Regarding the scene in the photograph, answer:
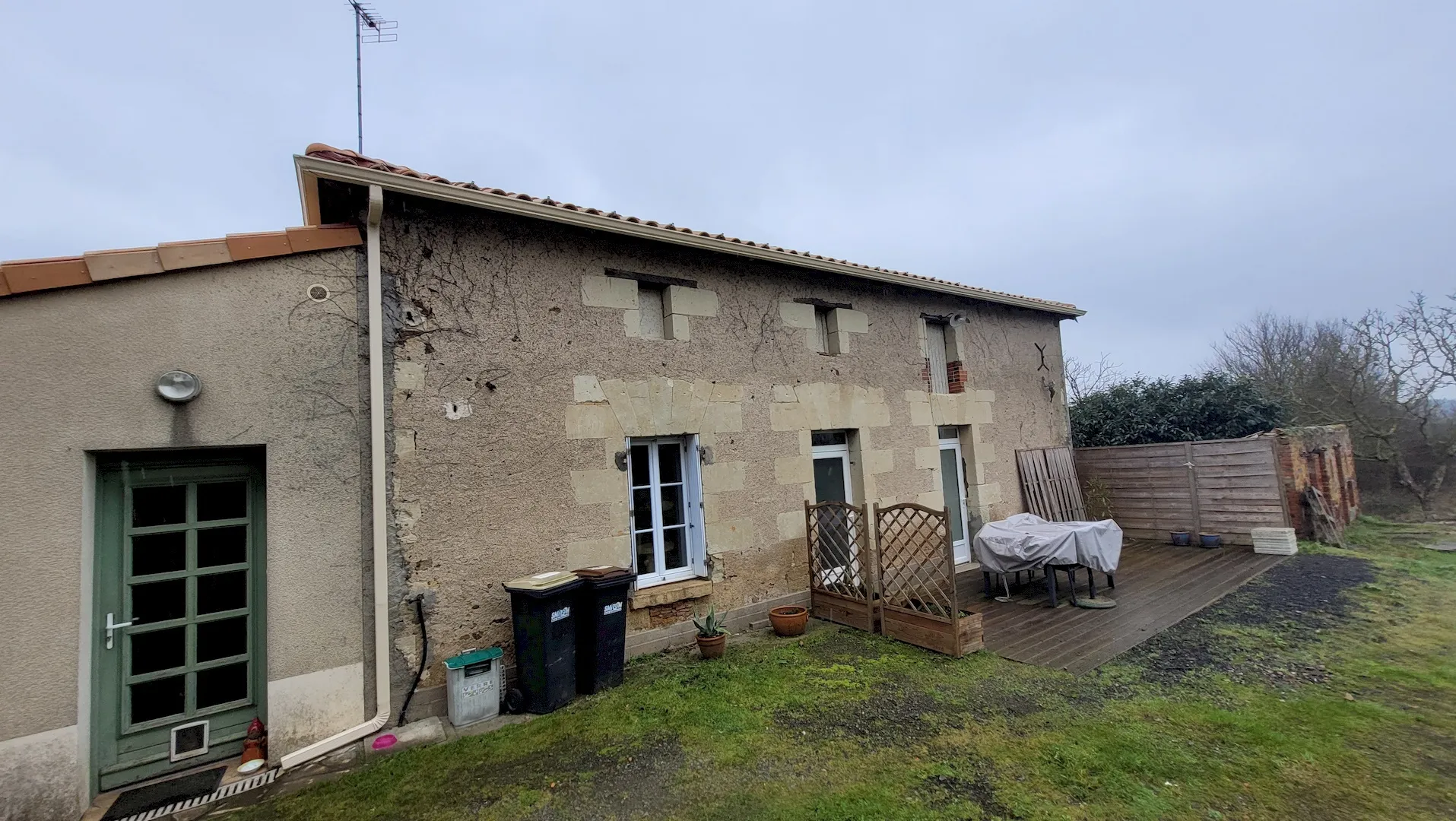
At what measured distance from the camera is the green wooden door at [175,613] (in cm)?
322

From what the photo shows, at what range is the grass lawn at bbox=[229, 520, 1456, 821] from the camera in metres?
2.64

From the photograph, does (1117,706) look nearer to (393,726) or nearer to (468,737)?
(468,737)

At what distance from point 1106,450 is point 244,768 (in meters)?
12.2

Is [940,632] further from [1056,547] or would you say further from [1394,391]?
[1394,391]

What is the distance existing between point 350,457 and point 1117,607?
7.61 meters

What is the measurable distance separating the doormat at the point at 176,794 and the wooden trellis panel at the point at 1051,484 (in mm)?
9786

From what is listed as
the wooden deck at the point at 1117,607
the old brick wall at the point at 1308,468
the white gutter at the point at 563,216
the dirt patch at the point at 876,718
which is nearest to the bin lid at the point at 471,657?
the dirt patch at the point at 876,718

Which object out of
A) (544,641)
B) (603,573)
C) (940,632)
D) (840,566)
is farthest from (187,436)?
(940,632)

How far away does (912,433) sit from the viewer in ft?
24.5

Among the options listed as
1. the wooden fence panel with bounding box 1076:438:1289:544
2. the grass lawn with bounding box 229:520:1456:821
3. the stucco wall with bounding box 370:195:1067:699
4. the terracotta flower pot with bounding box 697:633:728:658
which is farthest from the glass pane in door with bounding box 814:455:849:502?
the wooden fence panel with bounding box 1076:438:1289:544

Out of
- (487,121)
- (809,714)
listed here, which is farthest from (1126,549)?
(487,121)

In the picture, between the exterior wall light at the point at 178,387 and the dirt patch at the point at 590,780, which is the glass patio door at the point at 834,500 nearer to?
the dirt patch at the point at 590,780

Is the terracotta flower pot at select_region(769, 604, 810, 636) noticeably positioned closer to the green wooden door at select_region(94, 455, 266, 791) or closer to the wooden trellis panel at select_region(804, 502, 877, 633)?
the wooden trellis panel at select_region(804, 502, 877, 633)

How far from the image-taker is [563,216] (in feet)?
15.1
